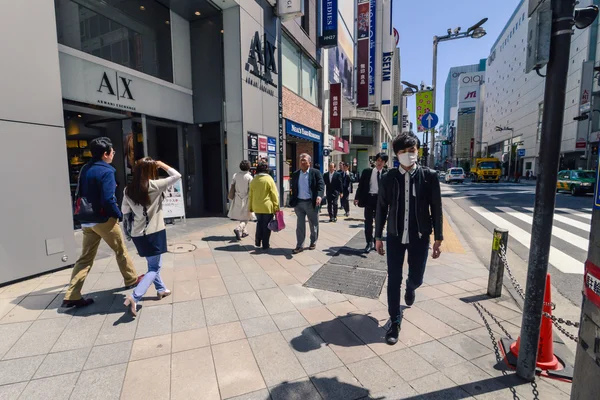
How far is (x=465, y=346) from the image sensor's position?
115 inches

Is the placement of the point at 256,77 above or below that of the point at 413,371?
above

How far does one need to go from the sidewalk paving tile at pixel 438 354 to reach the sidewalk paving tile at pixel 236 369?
148 cm

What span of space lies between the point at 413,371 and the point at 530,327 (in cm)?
97

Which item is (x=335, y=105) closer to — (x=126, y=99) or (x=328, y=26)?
(x=328, y=26)

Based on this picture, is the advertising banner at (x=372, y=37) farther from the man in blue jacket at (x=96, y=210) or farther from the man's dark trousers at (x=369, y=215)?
the man in blue jacket at (x=96, y=210)

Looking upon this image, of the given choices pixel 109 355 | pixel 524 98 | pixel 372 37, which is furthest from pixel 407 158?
pixel 524 98

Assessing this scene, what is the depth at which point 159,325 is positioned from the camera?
326cm

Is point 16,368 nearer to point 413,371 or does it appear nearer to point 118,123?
point 413,371

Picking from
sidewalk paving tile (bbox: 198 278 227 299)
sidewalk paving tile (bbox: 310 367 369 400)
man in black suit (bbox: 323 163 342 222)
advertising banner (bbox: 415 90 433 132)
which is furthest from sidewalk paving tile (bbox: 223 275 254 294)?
advertising banner (bbox: 415 90 433 132)

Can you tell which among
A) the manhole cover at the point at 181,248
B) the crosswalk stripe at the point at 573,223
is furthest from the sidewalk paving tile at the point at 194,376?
the crosswalk stripe at the point at 573,223

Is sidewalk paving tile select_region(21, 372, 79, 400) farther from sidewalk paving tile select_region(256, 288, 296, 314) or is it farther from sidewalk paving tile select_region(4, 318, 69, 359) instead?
sidewalk paving tile select_region(256, 288, 296, 314)

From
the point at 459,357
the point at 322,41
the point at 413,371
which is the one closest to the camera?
the point at 413,371

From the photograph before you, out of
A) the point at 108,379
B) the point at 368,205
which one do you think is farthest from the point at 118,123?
the point at 108,379

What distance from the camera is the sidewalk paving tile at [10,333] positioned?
2.88 metres
